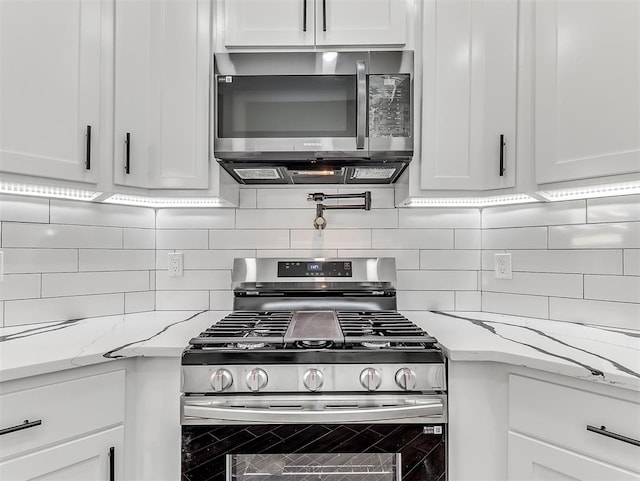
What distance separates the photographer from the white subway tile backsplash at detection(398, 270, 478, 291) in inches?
70.2

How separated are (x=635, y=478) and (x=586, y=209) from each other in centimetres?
95

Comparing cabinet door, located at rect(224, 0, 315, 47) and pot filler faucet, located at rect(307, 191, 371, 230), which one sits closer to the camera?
cabinet door, located at rect(224, 0, 315, 47)

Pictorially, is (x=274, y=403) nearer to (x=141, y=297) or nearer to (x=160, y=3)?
(x=141, y=297)

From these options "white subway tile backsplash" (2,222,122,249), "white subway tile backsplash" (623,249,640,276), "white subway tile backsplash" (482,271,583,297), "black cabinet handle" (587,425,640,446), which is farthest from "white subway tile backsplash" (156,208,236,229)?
"white subway tile backsplash" (623,249,640,276)

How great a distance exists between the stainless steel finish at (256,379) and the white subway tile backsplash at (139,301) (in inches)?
37.2

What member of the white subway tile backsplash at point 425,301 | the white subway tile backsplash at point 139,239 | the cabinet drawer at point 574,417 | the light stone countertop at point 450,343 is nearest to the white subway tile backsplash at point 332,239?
the white subway tile backsplash at point 425,301

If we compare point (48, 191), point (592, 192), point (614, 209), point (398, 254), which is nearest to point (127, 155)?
point (48, 191)

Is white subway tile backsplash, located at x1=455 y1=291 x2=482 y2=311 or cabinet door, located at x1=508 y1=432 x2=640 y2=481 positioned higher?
white subway tile backsplash, located at x1=455 y1=291 x2=482 y2=311

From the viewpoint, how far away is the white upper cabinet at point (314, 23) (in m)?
1.42

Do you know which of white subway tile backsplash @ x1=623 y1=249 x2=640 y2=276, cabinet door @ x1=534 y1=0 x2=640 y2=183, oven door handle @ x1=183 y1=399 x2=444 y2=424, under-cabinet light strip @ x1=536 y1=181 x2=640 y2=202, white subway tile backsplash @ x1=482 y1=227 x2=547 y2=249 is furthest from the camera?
white subway tile backsplash @ x1=482 y1=227 x2=547 y2=249

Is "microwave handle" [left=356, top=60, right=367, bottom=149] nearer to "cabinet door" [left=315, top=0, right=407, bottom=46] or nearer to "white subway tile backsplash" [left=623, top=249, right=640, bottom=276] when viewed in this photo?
"cabinet door" [left=315, top=0, right=407, bottom=46]

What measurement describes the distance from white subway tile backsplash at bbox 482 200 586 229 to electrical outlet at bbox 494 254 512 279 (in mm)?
140

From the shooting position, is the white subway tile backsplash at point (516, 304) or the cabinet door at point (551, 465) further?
the white subway tile backsplash at point (516, 304)

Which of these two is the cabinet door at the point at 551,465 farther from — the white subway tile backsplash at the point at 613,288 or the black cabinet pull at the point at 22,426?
the black cabinet pull at the point at 22,426
